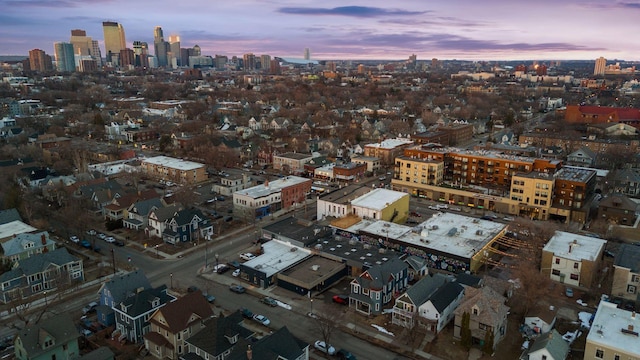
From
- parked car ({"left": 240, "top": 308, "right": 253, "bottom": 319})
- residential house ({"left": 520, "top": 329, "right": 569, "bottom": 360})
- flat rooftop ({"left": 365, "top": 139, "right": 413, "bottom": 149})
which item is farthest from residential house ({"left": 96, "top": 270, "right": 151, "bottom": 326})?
flat rooftop ({"left": 365, "top": 139, "right": 413, "bottom": 149})

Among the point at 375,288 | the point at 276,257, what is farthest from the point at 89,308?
the point at 375,288

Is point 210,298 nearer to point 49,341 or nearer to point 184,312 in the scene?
point 184,312

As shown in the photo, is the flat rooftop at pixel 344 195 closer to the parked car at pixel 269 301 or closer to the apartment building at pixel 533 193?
the parked car at pixel 269 301

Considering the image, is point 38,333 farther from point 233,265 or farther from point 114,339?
point 233,265

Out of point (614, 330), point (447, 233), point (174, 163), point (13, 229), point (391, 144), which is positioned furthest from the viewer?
point (391, 144)

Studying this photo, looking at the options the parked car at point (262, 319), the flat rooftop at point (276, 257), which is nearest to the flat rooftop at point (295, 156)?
the flat rooftop at point (276, 257)
